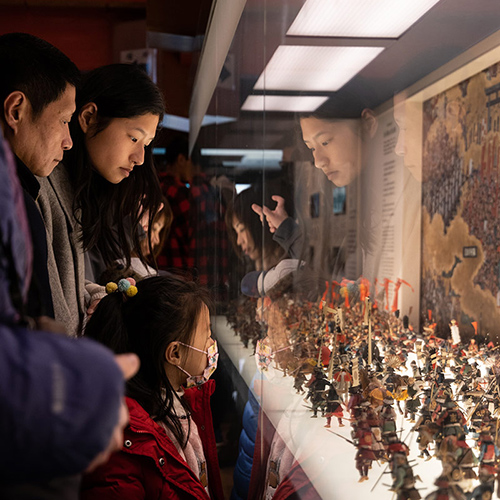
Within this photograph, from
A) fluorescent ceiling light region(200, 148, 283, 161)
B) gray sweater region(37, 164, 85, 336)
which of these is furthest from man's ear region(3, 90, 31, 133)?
fluorescent ceiling light region(200, 148, 283, 161)

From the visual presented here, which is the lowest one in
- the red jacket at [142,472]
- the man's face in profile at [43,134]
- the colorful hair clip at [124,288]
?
the red jacket at [142,472]

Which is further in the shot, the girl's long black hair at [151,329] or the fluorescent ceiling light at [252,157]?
the fluorescent ceiling light at [252,157]

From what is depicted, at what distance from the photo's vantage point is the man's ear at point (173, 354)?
153 centimetres

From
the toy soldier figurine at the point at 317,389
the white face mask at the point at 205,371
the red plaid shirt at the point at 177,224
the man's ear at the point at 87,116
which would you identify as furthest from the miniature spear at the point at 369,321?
the red plaid shirt at the point at 177,224

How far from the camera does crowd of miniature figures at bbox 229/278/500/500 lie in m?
0.94

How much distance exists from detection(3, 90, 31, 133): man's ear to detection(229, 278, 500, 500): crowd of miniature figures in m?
0.75

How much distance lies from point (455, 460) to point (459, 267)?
1.93 ft

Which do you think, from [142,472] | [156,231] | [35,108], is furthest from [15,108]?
[156,231]

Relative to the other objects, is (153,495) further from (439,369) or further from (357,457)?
(439,369)

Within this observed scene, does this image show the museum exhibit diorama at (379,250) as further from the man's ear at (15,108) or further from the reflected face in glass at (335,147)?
the man's ear at (15,108)

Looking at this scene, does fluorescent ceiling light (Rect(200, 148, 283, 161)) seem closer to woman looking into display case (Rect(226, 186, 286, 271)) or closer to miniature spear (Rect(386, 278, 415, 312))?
woman looking into display case (Rect(226, 186, 286, 271))

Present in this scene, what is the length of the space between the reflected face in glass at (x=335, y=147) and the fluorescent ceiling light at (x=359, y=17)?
19cm

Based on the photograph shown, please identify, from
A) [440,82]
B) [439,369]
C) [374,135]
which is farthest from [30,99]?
[439,369]

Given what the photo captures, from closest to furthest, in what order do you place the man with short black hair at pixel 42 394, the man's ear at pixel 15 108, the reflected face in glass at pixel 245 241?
the man with short black hair at pixel 42 394 → the man's ear at pixel 15 108 → the reflected face in glass at pixel 245 241
